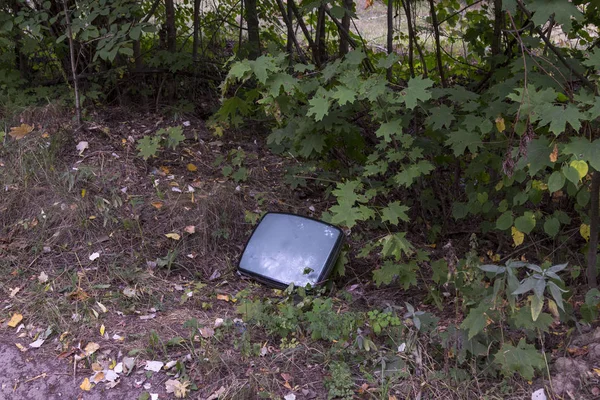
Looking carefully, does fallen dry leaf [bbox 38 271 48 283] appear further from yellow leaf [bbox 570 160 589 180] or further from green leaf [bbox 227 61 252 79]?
yellow leaf [bbox 570 160 589 180]

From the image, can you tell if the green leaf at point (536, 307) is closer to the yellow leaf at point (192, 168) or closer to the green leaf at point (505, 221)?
the green leaf at point (505, 221)

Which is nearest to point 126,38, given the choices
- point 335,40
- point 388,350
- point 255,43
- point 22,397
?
point 255,43

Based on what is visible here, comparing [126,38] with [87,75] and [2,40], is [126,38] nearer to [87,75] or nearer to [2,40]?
[87,75]

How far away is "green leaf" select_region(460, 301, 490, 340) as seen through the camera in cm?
270

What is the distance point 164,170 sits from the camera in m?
4.81

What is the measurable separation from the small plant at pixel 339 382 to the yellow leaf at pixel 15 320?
1.71 metres

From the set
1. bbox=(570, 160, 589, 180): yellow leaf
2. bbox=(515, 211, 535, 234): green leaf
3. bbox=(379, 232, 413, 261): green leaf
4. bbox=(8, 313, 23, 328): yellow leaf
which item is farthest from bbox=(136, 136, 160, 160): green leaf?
bbox=(570, 160, 589, 180): yellow leaf

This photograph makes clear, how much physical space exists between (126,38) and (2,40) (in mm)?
1071

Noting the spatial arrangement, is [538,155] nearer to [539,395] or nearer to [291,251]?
[539,395]

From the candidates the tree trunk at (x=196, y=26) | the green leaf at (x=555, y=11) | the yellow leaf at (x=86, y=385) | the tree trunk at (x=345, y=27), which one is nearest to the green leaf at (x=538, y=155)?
the green leaf at (x=555, y=11)

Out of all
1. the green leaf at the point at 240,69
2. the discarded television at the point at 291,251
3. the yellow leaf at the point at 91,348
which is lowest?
the yellow leaf at the point at 91,348

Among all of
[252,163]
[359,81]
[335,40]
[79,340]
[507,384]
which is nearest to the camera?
[507,384]

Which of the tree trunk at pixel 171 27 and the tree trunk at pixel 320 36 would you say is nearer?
the tree trunk at pixel 320 36

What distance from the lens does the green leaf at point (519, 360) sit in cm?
264
